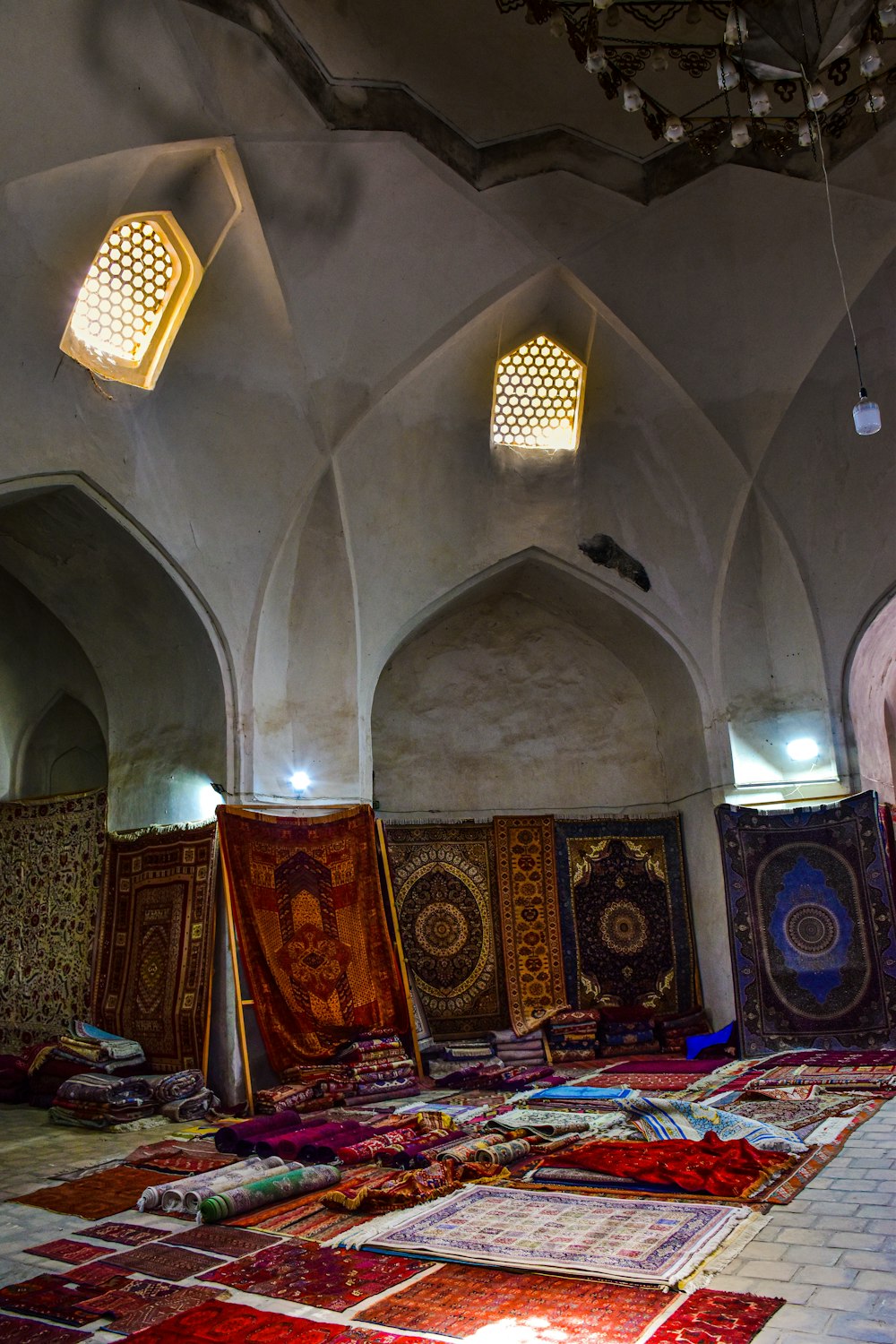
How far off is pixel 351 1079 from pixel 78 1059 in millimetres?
2127

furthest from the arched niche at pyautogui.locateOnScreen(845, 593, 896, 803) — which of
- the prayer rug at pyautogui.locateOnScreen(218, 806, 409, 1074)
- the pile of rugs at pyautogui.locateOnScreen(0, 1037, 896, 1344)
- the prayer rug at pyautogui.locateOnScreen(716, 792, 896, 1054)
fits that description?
the prayer rug at pyautogui.locateOnScreen(218, 806, 409, 1074)

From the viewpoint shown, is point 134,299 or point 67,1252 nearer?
point 67,1252

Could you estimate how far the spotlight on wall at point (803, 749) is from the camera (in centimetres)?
978

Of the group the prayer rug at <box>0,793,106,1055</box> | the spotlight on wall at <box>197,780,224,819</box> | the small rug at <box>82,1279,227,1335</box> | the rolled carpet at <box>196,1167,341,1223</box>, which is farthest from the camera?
the prayer rug at <box>0,793,106,1055</box>

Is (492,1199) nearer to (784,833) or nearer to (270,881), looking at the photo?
(270,881)

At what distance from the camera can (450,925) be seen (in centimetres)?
1010

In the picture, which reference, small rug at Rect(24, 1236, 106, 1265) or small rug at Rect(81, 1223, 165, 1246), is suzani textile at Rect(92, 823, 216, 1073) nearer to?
small rug at Rect(81, 1223, 165, 1246)

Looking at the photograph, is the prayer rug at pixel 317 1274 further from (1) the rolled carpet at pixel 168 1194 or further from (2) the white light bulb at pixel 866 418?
(2) the white light bulb at pixel 866 418

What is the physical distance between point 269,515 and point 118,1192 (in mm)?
5531

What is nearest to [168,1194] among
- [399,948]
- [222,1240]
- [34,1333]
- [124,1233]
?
[124,1233]

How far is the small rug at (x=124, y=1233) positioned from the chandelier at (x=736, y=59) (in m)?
6.58

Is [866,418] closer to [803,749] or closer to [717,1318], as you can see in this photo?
[803,749]

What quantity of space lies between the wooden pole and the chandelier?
575cm

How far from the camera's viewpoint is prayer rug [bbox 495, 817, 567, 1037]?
32.4 feet
